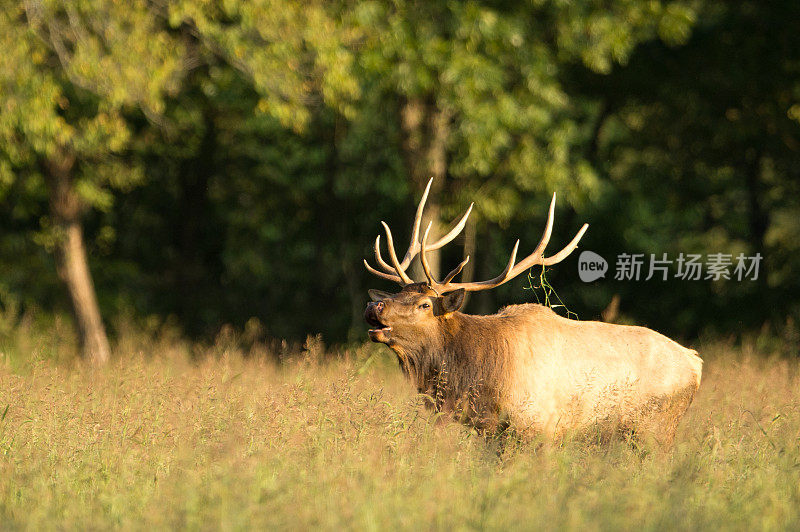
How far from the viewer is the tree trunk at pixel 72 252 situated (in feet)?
45.8

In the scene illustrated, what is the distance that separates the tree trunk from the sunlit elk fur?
8206 millimetres

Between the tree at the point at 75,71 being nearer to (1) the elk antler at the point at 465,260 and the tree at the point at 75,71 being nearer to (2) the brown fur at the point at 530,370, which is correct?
(1) the elk antler at the point at 465,260

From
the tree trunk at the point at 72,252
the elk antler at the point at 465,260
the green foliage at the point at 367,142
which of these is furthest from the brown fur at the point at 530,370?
the tree trunk at the point at 72,252

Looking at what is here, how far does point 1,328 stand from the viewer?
12875mm

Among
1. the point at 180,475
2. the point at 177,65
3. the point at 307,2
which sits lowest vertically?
the point at 180,475

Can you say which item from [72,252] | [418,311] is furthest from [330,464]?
[72,252]

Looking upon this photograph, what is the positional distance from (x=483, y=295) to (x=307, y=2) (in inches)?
239

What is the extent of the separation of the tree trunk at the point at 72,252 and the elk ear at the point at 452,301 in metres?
8.26

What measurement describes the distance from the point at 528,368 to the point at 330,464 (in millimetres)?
1629

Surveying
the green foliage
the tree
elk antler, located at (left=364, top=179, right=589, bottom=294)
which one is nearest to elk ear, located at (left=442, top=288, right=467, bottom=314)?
elk antler, located at (left=364, top=179, right=589, bottom=294)

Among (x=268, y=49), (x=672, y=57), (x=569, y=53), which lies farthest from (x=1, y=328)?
(x=672, y=57)

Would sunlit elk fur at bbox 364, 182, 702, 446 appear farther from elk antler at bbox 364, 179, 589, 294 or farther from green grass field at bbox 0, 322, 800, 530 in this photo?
green grass field at bbox 0, 322, 800, 530

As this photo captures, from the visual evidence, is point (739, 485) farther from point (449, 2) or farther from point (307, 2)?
point (307, 2)

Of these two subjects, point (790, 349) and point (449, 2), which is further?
point (449, 2)
